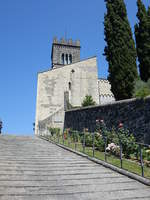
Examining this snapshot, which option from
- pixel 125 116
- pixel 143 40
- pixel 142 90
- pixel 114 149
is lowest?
pixel 114 149

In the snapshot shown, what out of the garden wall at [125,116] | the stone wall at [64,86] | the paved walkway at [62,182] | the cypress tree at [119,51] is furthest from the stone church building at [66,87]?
the paved walkway at [62,182]

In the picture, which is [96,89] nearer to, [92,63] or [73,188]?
[92,63]

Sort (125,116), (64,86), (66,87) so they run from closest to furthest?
(125,116), (64,86), (66,87)

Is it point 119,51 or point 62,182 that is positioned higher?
point 119,51

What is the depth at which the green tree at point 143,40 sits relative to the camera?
14203 mm

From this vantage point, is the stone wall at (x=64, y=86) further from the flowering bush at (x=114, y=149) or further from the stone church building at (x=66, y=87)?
the flowering bush at (x=114, y=149)

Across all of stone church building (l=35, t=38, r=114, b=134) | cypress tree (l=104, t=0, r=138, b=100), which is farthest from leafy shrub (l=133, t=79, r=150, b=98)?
stone church building (l=35, t=38, r=114, b=134)

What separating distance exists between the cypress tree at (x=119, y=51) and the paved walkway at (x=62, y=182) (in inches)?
308

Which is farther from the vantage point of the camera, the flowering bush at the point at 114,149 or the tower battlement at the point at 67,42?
the tower battlement at the point at 67,42

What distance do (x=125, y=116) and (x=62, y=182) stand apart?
6.88m

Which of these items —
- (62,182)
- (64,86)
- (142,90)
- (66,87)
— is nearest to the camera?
(62,182)

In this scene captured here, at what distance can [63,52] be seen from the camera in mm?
51438

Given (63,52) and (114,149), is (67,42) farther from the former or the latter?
(114,149)

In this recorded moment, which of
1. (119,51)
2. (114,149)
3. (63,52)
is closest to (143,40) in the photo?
(119,51)
